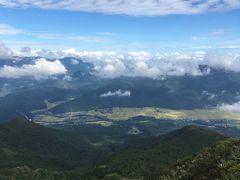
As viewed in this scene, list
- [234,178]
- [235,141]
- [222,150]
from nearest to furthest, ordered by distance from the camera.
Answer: [234,178] → [222,150] → [235,141]

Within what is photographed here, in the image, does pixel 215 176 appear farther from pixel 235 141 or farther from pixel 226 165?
pixel 235 141

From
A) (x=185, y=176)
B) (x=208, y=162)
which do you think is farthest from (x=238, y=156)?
(x=185, y=176)

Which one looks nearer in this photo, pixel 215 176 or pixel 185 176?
pixel 215 176

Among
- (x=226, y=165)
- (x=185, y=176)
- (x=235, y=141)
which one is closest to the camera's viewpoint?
(x=226, y=165)

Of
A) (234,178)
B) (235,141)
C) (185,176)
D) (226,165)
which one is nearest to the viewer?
(234,178)

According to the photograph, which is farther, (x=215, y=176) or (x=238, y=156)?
(x=238, y=156)

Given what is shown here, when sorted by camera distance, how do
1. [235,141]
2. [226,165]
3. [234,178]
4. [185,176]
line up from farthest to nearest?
[235,141], [185,176], [226,165], [234,178]

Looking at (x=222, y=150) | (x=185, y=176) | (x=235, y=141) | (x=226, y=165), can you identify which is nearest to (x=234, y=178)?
(x=226, y=165)

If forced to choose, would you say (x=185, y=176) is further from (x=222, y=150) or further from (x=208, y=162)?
(x=222, y=150)

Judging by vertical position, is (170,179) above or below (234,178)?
below
